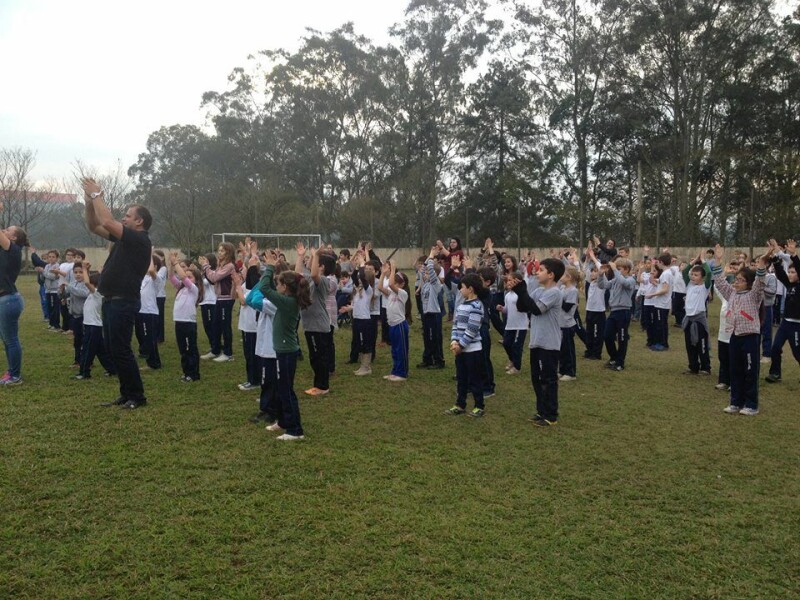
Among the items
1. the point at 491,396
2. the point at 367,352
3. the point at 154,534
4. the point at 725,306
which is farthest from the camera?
the point at 367,352

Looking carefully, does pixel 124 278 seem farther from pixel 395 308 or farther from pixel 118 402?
pixel 395 308

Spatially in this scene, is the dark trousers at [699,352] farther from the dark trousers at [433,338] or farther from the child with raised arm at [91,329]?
the child with raised arm at [91,329]

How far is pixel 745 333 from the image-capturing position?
271 inches

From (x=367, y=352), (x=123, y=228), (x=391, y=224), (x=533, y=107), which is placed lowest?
(x=367, y=352)

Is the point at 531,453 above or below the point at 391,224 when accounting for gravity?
below

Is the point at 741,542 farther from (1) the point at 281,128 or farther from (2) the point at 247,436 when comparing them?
(1) the point at 281,128

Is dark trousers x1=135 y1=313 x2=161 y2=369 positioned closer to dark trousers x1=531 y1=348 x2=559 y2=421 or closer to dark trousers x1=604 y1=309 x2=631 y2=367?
dark trousers x1=531 y1=348 x2=559 y2=421

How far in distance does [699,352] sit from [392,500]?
6.82 m

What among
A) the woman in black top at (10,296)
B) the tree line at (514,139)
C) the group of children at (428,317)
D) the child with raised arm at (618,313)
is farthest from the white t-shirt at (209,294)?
the tree line at (514,139)

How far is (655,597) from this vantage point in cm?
329

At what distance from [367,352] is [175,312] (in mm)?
2781

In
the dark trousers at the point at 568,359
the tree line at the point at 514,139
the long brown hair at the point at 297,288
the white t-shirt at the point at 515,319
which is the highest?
the tree line at the point at 514,139

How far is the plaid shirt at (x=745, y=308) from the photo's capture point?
6.88 metres

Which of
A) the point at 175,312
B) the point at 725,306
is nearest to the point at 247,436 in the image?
the point at 175,312
